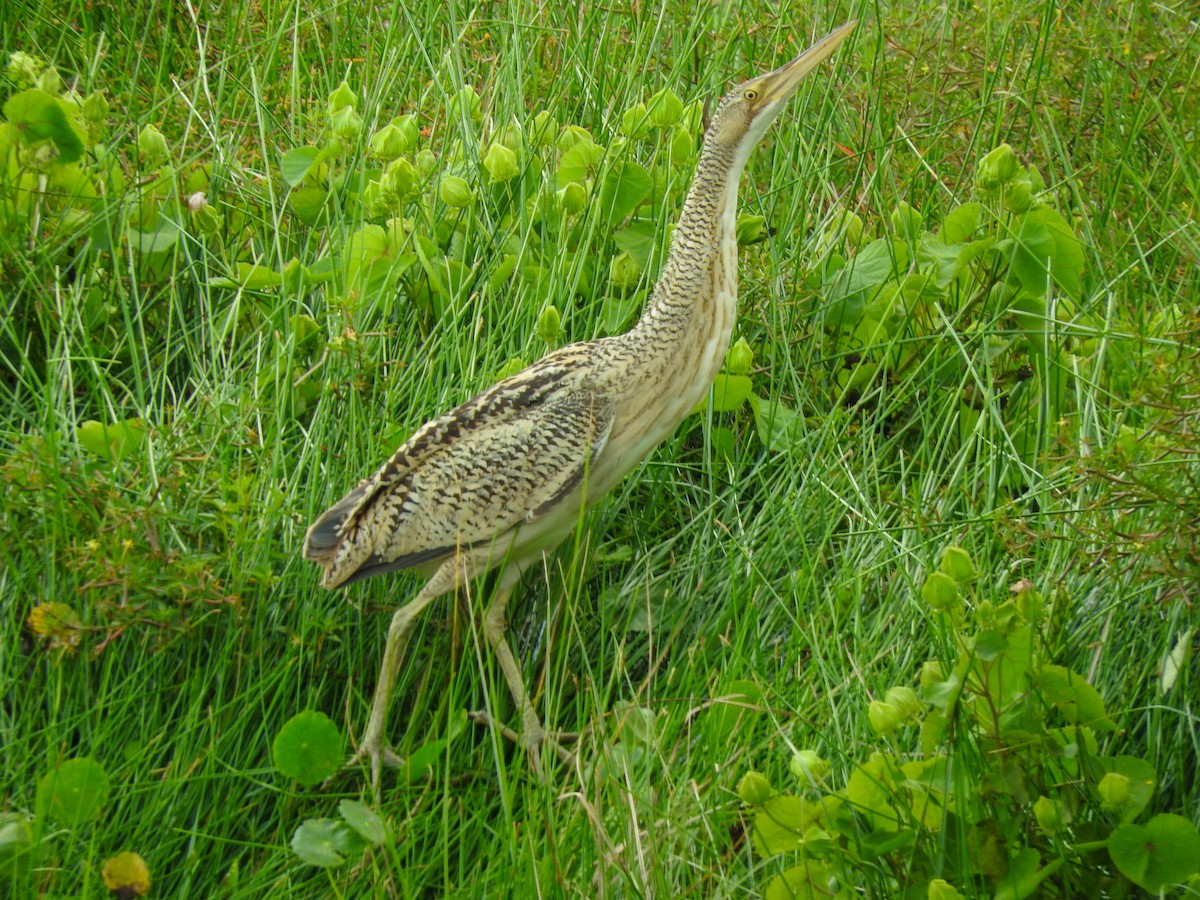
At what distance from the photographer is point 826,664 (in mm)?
3363

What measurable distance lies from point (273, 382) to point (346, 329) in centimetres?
28

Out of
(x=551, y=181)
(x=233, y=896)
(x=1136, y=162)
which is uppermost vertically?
(x=1136, y=162)

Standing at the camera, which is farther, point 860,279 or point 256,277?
point 860,279

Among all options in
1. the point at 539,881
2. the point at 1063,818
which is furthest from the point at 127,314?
the point at 1063,818

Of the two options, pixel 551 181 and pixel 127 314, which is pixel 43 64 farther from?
pixel 551 181

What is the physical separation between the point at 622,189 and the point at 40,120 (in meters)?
1.63

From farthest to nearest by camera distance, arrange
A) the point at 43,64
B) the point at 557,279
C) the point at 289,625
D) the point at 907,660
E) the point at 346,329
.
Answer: the point at 43,64 → the point at 557,279 → the point at 346,329 → the point at 289,625 → the point at 907,660

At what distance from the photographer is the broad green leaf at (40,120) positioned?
154 inches

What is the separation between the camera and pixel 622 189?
4250 millimetres

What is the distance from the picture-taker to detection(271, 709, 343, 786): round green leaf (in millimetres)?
3090

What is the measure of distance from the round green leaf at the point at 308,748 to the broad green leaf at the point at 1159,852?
5.24 feet

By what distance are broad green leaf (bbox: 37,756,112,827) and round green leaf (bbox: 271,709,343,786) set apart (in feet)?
1.19

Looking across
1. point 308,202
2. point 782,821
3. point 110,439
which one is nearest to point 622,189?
point 308,202

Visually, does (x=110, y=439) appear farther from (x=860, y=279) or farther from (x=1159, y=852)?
(x=1159, y=852)
